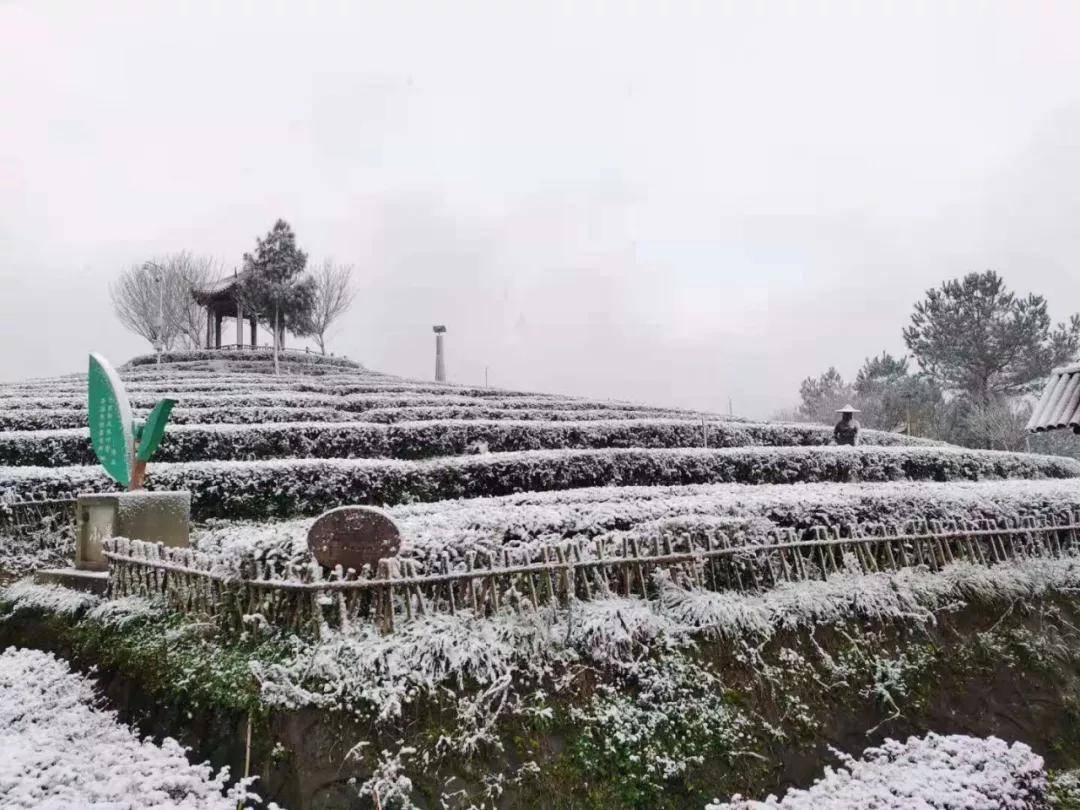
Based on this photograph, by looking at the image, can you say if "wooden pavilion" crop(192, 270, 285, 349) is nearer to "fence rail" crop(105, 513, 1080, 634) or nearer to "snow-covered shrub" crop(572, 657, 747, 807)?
"fence rail" crop(105, 513, 1080, 634)

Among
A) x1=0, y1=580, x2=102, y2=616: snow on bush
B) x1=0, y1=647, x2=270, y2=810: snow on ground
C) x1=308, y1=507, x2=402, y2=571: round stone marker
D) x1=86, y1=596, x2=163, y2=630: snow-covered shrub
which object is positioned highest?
x1=308, y1=507, x2=402, y2=571: round stone marker

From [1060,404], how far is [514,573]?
24.5 feet

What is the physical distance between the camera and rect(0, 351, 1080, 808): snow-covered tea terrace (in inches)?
175

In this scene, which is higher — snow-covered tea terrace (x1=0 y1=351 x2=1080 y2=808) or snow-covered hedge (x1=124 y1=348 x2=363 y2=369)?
snow-covered hedge (x1=124 y1=348 x2=363 y2=369)

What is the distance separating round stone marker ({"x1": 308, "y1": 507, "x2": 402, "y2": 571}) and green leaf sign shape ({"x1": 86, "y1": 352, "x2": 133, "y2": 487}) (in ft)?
11.7

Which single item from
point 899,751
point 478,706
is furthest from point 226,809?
point 899,751

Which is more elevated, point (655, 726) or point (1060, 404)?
A: point (1060, 404)

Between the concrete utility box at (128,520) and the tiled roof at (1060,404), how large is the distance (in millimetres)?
10255

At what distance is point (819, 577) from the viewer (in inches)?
263

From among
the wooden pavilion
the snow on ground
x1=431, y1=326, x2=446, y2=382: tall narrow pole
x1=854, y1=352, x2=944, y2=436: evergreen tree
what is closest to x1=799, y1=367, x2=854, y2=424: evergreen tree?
x1=854, y1=352, x2=944, y2=436: evergreen tree

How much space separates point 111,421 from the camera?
7.61 metres

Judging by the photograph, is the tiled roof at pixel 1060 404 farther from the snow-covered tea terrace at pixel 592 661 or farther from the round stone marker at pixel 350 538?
the round stone marker at pixel 350 538

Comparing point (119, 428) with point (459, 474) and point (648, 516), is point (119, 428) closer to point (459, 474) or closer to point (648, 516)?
point (459, 474)

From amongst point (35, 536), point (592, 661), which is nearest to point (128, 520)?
point (35, 536)
